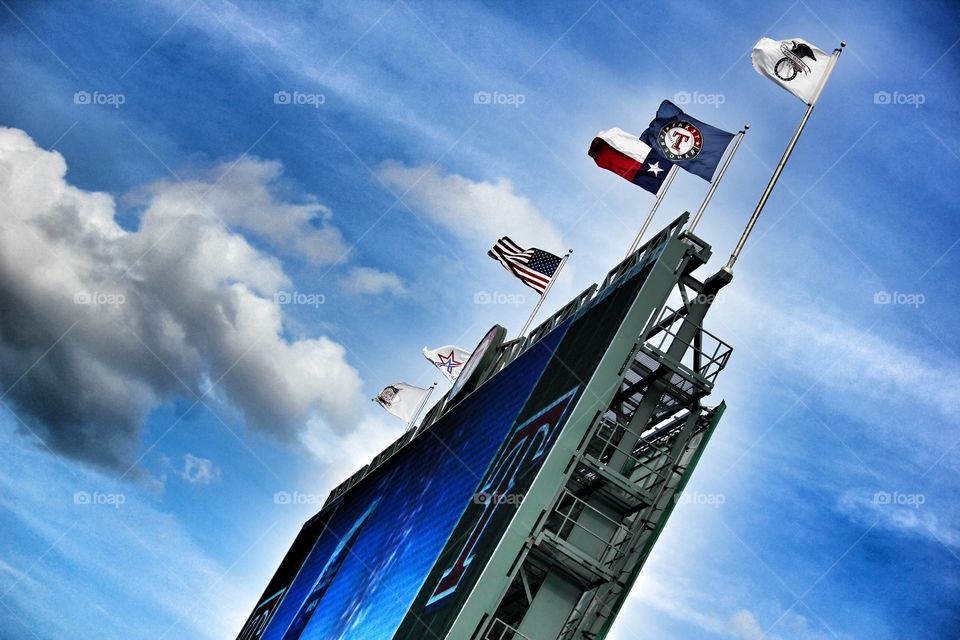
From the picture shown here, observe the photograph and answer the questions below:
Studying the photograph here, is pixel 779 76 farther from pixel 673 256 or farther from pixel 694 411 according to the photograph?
pixel 694 411

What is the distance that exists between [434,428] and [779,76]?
401 inches

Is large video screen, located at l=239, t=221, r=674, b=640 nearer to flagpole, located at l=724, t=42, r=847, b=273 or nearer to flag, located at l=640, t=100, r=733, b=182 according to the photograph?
flagpole, located at l=724, t=42, r=847, b=273

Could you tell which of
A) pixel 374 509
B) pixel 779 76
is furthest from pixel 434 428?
pixel 779 76

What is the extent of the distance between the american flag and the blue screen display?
13.9 feet

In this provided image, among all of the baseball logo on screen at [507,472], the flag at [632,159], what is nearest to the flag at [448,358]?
the flag at [632,159]

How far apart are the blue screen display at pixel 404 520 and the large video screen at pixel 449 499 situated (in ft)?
0.11

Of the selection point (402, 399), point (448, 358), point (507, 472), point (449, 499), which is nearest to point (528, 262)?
point (448, 358)

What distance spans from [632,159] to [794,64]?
11.7ft

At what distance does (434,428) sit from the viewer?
23359mm

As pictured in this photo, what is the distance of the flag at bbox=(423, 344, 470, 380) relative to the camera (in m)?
28.5

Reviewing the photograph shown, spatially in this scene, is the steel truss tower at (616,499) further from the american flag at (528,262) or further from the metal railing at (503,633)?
the american flag at (528,262)

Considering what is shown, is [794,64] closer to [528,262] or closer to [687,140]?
[687,140]

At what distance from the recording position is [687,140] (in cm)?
2039

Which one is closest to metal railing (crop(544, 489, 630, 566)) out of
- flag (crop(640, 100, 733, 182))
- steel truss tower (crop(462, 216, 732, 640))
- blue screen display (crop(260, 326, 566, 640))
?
steel truss tower (crop(462, 216, 732, 640))
